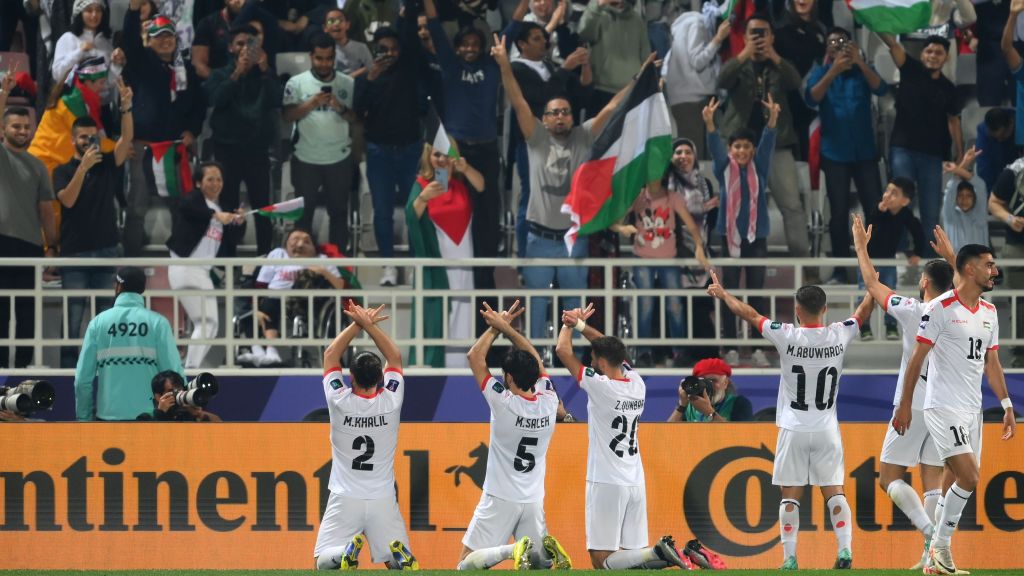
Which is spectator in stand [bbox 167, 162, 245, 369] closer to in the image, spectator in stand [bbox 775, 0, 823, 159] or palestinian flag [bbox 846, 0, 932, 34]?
spectator in stand [bbox 775, 0, 823, 159]

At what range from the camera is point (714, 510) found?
1319 centimetres

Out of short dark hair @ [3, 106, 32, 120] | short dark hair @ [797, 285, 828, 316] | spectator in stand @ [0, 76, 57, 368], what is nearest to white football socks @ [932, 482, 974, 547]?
short dark hair @ [797, 285, 828, 316]

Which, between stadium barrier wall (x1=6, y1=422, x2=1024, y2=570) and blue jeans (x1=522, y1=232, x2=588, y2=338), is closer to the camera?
stadium barrier wall (x1=6, y1=422, x2=1024, y2=570)

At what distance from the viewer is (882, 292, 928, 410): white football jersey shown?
11922mm

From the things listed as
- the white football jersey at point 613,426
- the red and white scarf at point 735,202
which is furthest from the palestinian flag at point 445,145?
the white football jersey at point 613,426

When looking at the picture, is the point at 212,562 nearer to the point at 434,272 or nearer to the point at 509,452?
the point at 509,452

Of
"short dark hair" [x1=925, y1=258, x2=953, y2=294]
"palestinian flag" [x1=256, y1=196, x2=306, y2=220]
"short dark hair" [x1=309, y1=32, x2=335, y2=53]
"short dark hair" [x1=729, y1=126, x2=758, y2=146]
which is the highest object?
"short dark hair" [x1=309, y1=32, x2=335, y2=53]

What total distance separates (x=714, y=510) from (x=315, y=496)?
312 cm

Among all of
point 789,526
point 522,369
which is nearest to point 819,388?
point 789,526

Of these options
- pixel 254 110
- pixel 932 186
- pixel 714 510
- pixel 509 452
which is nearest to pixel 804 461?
pixel 714 510

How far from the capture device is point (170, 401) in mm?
13305

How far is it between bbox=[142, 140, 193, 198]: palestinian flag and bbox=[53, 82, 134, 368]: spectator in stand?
0.85 m

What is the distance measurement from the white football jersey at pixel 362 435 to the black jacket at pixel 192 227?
4.00 m

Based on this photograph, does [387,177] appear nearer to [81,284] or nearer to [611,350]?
[81,284]
